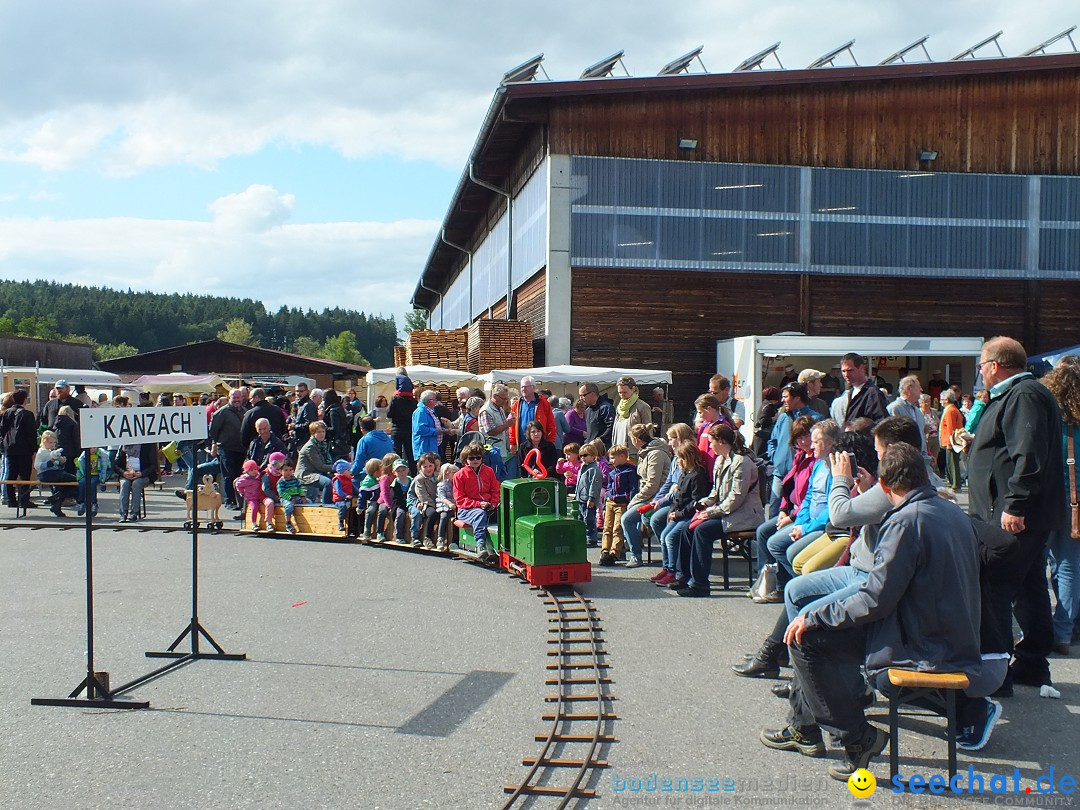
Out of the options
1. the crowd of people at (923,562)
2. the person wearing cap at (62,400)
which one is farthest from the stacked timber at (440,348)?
the crowd of people at (923,562)

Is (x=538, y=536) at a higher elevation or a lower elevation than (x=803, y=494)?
lower

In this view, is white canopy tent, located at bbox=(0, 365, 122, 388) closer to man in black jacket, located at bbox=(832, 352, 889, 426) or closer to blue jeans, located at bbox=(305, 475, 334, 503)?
blue jeans, located at bbox=(305, 475, 334, 503)

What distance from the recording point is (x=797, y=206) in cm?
2395

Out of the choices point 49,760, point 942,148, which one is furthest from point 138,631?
point 942,148

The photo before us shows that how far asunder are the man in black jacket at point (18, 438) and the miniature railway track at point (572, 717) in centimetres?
1205

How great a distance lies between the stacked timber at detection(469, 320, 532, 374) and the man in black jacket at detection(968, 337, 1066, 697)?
17.9 meters

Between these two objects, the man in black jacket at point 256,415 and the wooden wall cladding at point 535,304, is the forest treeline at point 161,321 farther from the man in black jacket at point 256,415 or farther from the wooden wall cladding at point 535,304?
the man in black jacket at point 256,415

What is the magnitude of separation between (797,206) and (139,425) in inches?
788

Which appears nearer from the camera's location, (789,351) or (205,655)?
(205,655)

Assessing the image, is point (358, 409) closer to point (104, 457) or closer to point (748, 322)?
point (104, 457)

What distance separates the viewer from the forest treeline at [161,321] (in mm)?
131625

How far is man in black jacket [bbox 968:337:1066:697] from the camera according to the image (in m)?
6.08

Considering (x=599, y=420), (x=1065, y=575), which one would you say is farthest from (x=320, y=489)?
(x=1065, y=575)

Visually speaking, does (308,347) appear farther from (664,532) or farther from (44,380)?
(664,532)
